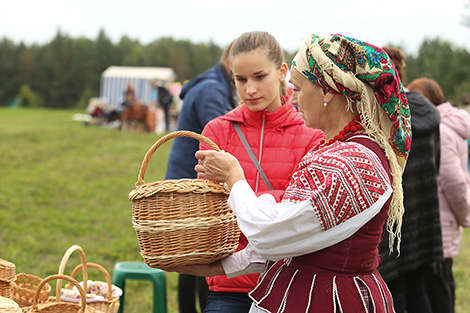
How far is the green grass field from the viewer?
543 cm

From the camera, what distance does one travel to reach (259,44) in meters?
2.43

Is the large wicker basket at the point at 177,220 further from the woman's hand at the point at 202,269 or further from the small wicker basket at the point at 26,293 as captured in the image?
the small wicker basket at the point at 26,293

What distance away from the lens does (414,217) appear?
345 cm

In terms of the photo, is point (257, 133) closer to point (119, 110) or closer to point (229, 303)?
point (229, 303)

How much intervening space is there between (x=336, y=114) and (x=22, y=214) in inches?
237

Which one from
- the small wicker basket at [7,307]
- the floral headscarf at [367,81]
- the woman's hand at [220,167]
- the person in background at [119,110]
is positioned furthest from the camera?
the person in background at [119,110]

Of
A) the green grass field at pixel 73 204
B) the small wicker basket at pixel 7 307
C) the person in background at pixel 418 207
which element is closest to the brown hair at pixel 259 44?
the person in background at pixel 418 207

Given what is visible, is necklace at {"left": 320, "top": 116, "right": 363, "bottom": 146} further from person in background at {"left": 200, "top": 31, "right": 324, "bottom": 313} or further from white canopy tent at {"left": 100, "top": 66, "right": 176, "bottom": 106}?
white canopy tent at {"left": 100, "top": 66, "right": 176, "bottom": 106}

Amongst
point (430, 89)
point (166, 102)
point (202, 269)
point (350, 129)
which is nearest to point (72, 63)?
point (166, 102)

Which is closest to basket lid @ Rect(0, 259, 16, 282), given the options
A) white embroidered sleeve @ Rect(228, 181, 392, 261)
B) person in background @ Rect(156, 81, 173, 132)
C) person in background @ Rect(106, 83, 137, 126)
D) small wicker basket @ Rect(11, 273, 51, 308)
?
small wicker basket @ Rect(11, 273, 51, 308)

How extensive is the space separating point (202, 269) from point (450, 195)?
8.41 feet

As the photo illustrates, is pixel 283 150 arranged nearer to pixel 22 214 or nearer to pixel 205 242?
pixel 205 242

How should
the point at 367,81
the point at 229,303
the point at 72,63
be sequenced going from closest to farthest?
1. the point at 367,81
2. the point at 229,303
3. the point at 72,63

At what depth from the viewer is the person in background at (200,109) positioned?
141 inches
